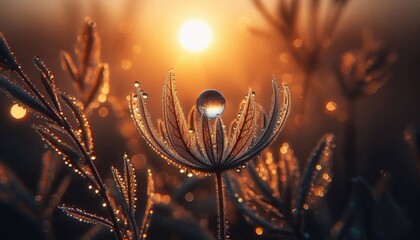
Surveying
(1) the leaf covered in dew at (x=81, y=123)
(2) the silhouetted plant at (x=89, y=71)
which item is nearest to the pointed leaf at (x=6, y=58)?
(1) the leaf covered in dew at (x=81, y=123)

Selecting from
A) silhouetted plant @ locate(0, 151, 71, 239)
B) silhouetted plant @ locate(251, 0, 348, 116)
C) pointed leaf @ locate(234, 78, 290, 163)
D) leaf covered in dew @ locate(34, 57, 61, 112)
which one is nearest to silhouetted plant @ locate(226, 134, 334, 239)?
pointed leaf @ locate(234, 78, 290, 163)

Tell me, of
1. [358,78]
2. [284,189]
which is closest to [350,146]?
[358,78]

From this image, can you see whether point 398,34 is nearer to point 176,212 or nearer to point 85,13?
point 85,13

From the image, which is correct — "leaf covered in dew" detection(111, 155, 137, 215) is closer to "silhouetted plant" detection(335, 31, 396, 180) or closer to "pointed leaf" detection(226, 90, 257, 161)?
"pointed leaf" detection(226, 90, 257, 161)

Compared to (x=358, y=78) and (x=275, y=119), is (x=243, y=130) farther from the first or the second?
(x=358, y=78)

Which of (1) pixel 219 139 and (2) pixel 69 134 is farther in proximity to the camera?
(1) pixel 219 139

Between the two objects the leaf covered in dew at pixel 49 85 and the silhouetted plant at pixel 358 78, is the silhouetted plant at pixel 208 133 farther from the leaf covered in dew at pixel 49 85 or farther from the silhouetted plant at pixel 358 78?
the silhouetted plant at pixel 358 78

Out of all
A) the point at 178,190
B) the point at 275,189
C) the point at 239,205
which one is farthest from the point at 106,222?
the point at 178,190
